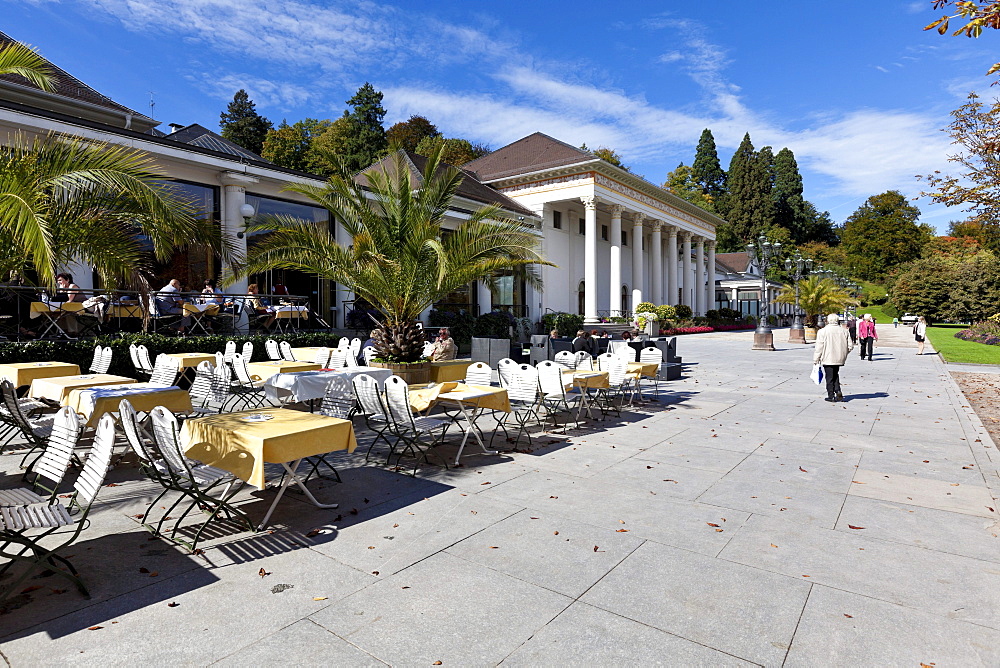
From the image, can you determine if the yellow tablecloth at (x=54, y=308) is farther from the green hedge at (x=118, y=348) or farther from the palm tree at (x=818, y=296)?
the palm tree at (x=818, y=296)

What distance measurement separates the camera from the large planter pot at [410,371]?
966 centimetres

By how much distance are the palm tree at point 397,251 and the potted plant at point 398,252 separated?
17 mm

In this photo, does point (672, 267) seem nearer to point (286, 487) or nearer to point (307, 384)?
point (307, 384)

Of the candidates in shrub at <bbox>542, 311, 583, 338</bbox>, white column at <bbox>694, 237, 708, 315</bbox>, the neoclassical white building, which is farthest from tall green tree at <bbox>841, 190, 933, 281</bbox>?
shrub at <bbox>542, 311, 583, 338</bbox>

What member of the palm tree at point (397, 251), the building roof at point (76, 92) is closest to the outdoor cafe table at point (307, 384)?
the palm tree at point (397, 251)

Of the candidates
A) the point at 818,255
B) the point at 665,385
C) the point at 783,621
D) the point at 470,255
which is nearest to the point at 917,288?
the point at 818,255

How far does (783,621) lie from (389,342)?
25.5 ft

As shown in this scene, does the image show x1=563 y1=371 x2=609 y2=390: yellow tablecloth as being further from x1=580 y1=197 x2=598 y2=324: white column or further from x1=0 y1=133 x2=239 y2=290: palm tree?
x1=580 y1=197 x2=598 y2=324: white column

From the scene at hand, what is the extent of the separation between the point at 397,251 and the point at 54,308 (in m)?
6.75

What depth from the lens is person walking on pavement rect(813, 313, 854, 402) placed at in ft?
35.3

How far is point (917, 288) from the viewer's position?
62.1m

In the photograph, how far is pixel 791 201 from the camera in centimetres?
9000

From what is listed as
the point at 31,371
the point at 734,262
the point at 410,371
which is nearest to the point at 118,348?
the point at 31,371

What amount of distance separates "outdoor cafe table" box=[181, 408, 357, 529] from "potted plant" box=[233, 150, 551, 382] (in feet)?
15.2
